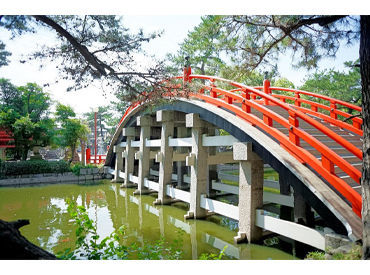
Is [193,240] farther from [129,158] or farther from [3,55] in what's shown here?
[129,158]

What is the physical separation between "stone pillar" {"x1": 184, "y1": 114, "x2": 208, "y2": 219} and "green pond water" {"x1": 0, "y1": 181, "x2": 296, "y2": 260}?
0.37m

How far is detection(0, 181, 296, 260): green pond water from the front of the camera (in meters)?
6.17

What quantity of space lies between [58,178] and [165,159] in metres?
9.90

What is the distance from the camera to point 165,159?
34.8 ft

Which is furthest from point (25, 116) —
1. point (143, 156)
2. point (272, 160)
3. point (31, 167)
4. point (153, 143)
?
point (272, 160)

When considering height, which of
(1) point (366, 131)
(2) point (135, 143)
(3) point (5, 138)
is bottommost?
(2) point (135, 143)

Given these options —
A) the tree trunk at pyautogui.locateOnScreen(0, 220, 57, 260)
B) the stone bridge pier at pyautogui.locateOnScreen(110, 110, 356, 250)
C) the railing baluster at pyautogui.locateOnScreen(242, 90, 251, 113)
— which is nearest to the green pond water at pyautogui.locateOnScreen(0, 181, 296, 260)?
the stone bridge pier at pyautogui.locateOnScreen(110, 110, 356, 250)

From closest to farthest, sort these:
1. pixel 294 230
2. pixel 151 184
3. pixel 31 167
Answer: pixel 294 230
pixel 151 184
pixel 31 167

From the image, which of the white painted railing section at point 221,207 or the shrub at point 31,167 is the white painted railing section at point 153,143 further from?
the shrub at point 31,167

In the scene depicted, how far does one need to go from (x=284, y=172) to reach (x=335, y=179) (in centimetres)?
103

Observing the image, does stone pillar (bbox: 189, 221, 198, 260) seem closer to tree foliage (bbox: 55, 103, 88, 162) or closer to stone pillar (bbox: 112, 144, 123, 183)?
stone pillar (bbox: 112, 144, 123, 183)

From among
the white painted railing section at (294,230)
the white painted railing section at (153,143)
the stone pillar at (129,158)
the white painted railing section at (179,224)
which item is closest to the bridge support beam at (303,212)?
the white painted railing section at (294,230)

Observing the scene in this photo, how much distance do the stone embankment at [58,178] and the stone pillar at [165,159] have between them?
9.12 metres

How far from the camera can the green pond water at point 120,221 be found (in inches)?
243
